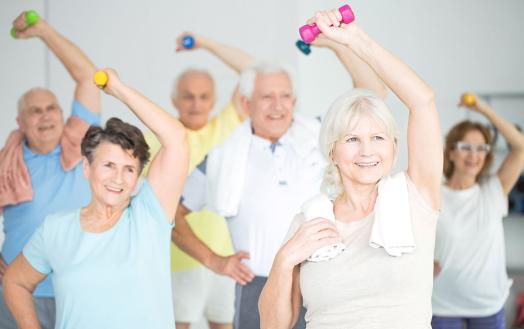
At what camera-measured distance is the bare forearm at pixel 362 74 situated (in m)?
2.86

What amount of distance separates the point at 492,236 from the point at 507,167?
1.18 ft

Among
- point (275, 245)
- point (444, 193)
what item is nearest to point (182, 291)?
point (275, 245)

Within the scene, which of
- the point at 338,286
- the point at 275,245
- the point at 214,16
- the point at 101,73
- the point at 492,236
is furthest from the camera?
the point at 214,16

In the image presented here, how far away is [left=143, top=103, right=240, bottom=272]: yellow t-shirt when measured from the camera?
4.11m

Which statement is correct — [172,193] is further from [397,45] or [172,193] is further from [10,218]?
[397,45]

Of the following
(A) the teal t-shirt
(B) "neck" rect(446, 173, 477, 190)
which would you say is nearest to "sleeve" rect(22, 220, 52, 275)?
(A) the teal t-shirt

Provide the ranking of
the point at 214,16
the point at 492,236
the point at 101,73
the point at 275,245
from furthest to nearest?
the point at 214,16
the point at 492,236
the point at 275,245
the point at 101,73

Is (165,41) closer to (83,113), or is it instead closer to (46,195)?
(83,113)

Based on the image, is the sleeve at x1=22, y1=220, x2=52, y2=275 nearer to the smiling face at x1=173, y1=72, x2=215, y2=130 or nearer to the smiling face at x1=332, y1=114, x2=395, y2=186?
the smiling face at x1=332, y1=114, x2=395, y2=186

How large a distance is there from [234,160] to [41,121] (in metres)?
0.91

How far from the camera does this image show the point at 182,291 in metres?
4.09

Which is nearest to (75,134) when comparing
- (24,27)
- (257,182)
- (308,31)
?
(24,27)

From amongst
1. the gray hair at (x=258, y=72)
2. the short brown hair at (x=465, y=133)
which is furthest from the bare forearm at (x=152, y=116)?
the short brown hair at (x=465, y=133)

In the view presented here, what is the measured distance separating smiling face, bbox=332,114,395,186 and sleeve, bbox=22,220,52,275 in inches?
41.1
